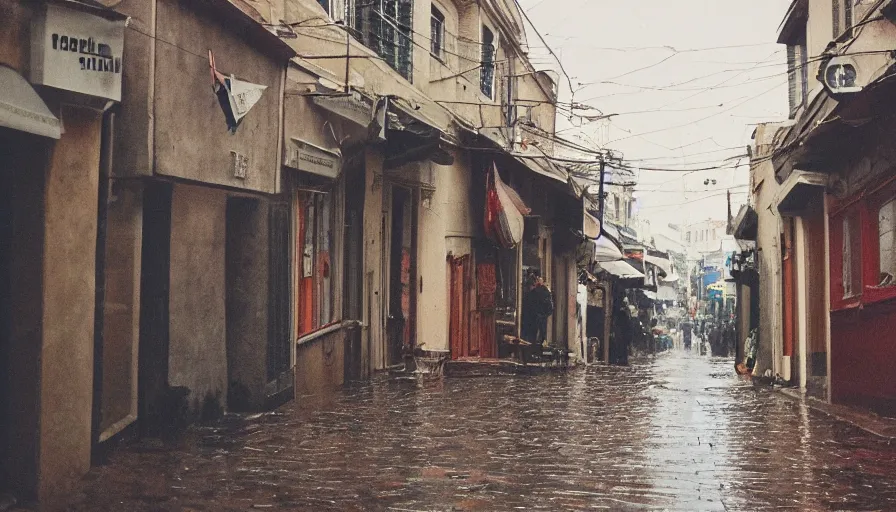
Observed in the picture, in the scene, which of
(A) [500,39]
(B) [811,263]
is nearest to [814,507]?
(B) [811,263]

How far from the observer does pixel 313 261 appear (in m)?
13.7

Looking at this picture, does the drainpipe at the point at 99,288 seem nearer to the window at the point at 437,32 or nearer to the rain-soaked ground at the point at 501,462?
the rain-soaked ground at the point at 501,462

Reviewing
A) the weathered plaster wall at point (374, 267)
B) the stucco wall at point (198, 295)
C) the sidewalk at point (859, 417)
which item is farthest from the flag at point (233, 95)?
the sidewalk at point (859, 417)

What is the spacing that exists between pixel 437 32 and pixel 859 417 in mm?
12379

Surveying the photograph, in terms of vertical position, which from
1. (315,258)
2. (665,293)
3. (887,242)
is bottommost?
(315,258)

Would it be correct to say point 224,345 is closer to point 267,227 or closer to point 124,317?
point 267,227

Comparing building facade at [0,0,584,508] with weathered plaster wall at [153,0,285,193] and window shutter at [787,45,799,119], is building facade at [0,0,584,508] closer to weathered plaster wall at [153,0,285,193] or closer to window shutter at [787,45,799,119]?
weathered plaster wall at [153,0,285,193]

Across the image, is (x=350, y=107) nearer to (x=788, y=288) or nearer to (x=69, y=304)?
(x=69, y=304)

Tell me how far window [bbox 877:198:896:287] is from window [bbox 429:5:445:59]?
10536mm

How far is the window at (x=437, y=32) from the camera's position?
69.5ft

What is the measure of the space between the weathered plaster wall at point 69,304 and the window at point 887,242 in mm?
8659

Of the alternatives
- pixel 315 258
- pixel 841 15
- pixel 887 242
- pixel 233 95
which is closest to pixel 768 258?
pixel 841 15

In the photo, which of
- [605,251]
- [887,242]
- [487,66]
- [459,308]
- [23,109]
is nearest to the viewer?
[23,109]

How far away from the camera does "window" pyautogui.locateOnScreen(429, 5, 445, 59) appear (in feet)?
69.5
